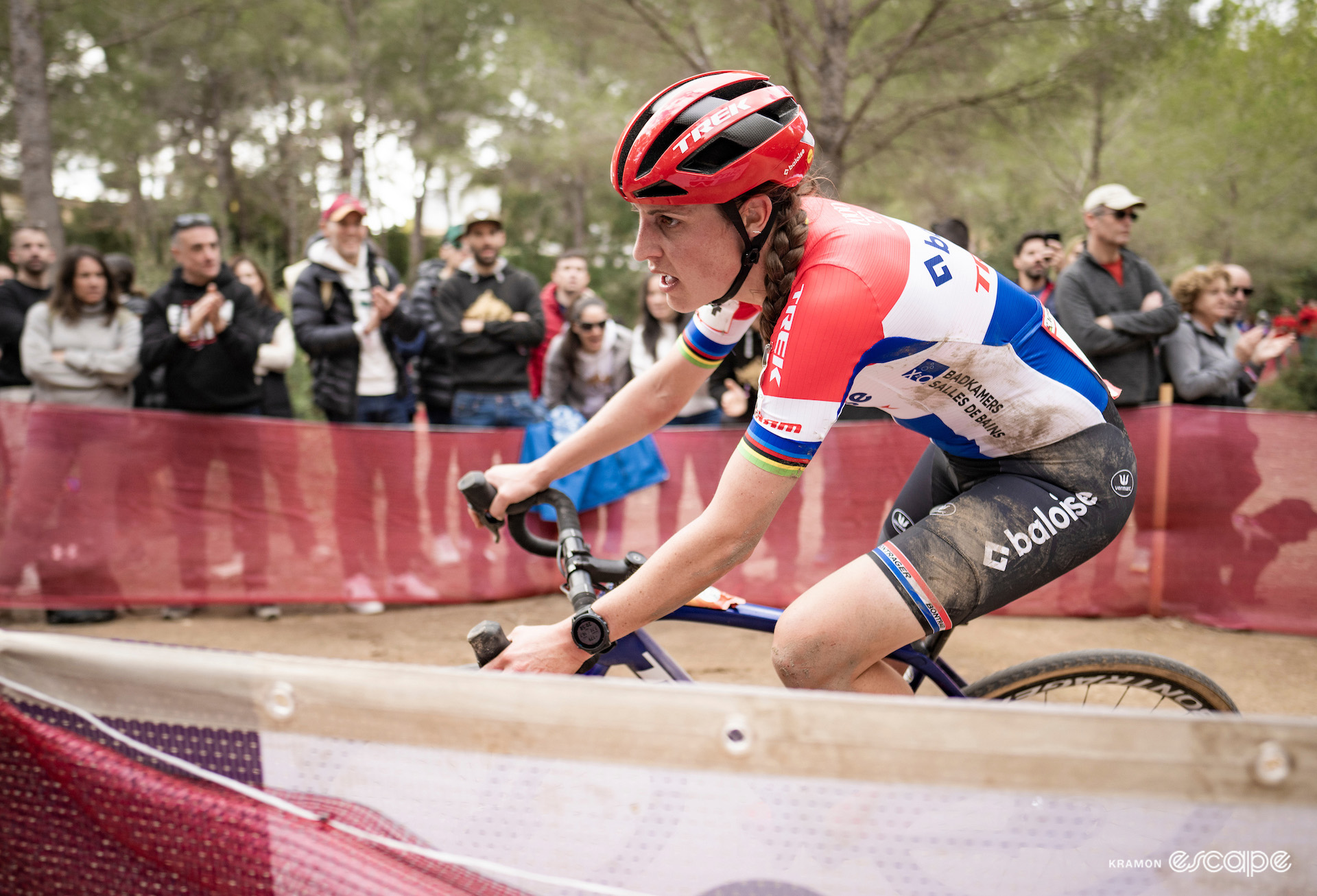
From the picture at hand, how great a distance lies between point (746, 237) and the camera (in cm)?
197

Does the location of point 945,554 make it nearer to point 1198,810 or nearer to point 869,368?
point 869,368

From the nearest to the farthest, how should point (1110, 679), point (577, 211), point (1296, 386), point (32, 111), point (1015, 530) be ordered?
point (1015, 530), point (1110, 679), point (32, 111), point (1296, 386), point (577, 211)

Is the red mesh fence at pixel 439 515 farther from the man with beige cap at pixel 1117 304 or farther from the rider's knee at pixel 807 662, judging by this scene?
the rider's knee at pixel 807 662

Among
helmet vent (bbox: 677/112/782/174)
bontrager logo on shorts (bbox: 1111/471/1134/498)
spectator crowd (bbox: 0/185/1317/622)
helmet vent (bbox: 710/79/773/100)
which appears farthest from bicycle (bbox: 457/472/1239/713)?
spectator crowd (bbox: 0/185/1317/622)

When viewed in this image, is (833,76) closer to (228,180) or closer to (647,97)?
(647,97)

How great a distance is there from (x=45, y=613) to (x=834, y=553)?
16.1 ft

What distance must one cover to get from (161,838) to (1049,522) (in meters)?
1.86

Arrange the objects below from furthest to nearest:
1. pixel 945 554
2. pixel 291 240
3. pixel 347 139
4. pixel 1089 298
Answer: pixel 291 240
pixel 347 139
pixel 1089 298
pixel 945 554

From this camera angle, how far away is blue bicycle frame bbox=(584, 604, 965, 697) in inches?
89.2

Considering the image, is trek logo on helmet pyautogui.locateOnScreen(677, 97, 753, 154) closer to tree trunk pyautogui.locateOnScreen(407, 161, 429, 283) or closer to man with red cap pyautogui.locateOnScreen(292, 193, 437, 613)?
man with red cap pyautogui.locateOnScreen(292, 193, 437, 613)

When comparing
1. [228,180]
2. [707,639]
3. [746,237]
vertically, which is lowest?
[707,639]

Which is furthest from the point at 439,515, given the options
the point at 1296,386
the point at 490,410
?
the point at 1296,386

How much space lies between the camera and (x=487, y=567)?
577 cm

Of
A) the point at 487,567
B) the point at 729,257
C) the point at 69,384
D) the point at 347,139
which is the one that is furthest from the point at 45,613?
the point at 347,139
